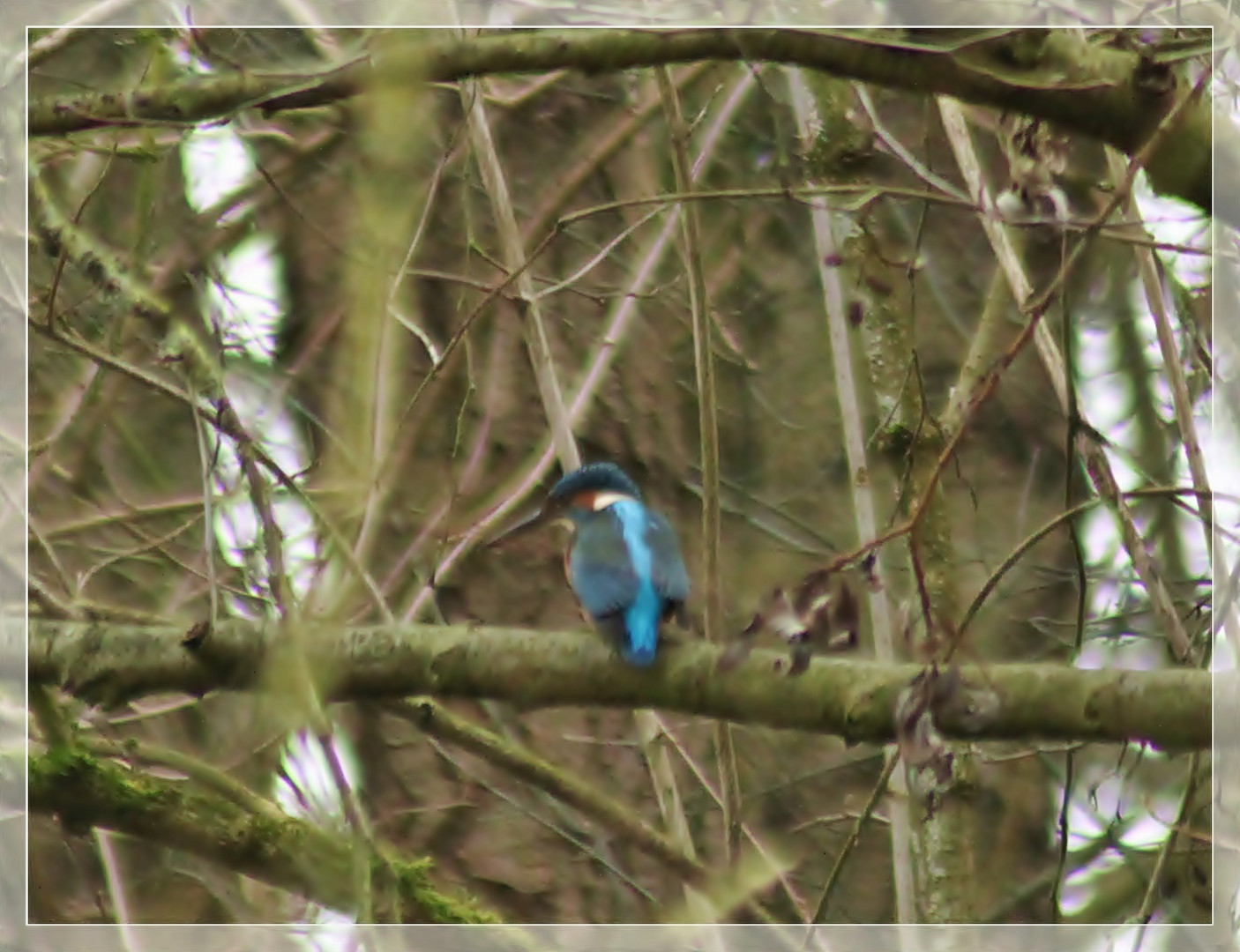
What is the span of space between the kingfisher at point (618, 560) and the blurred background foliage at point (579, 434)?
35 cm

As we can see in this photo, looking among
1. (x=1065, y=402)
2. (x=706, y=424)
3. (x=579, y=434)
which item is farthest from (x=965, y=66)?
(x=579, y=434)

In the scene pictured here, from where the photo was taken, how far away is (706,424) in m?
2.41

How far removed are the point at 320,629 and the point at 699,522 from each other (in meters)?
2.38

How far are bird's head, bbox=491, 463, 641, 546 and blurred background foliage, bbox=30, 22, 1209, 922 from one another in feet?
0.83

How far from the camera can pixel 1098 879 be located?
3.60 metres

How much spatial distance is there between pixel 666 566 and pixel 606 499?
1.31ft

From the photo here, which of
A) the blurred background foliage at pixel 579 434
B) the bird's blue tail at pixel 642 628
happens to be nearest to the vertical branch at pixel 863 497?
the blurred background foliage at pixel 579 434

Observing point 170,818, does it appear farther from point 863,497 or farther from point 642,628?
point 863,497

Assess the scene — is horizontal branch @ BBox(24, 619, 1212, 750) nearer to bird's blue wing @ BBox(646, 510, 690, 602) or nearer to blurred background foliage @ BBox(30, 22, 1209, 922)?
bird's blue wing @ BBox(646, 510, 690, 602)

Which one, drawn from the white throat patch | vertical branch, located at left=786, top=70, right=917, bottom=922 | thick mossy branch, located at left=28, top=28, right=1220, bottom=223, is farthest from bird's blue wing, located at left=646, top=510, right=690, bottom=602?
thick mossy branch, located at left=28, top=28, right=1220, bottom=223

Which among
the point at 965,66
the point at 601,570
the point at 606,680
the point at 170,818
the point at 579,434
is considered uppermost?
the point at 579,434

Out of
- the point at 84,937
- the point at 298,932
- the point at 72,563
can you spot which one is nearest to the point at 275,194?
the point at 72,563

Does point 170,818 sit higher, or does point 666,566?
point 666,566

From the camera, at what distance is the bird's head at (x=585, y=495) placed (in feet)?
8.93
